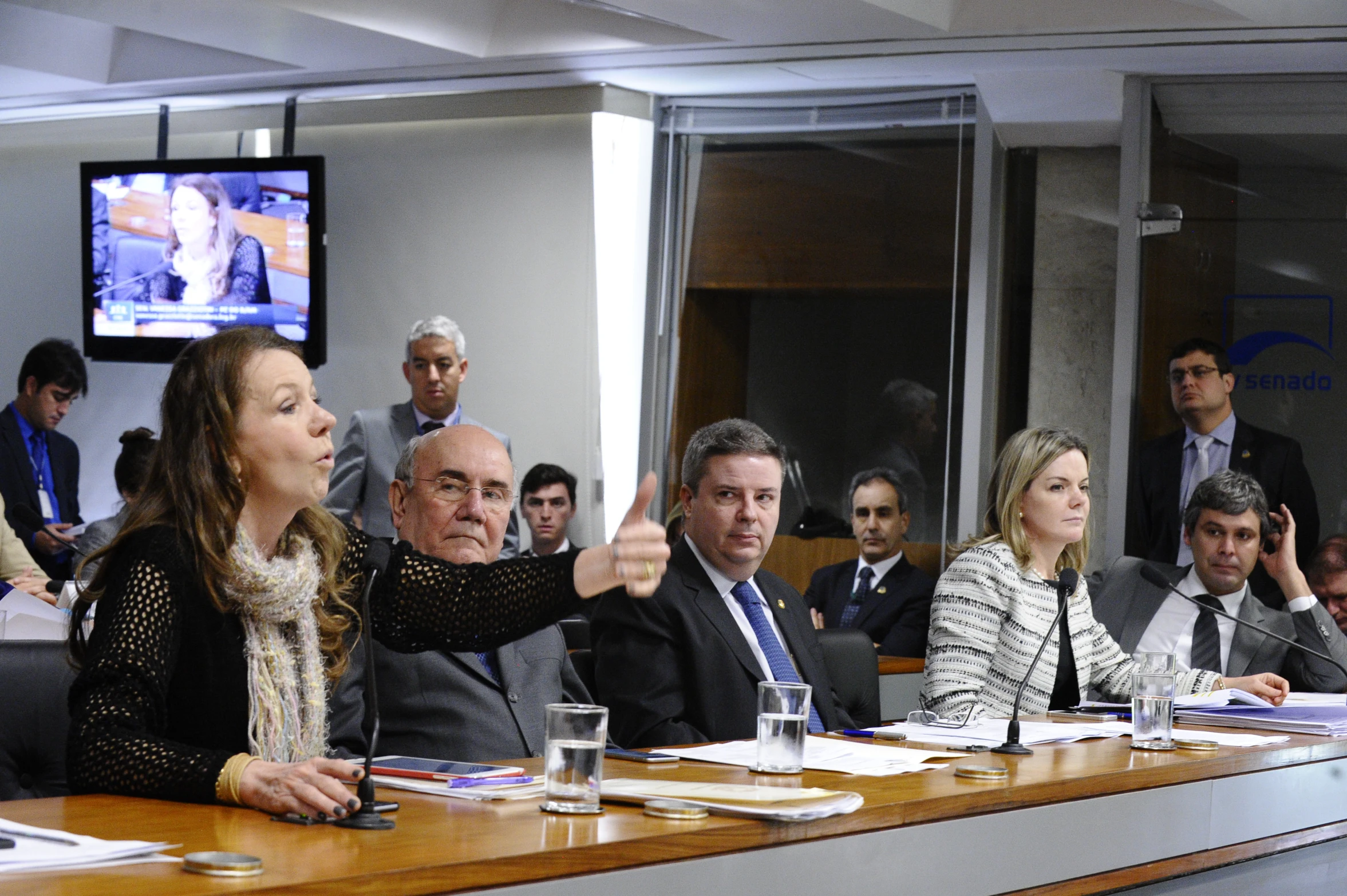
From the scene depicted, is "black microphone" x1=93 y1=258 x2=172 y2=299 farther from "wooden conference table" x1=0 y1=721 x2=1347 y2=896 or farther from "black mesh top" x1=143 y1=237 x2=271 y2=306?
"wooden conference table" x1=0 y1=721 x2=1347 y2=896

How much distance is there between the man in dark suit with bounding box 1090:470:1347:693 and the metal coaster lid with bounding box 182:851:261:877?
3.14 meters

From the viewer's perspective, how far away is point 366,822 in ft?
5.26

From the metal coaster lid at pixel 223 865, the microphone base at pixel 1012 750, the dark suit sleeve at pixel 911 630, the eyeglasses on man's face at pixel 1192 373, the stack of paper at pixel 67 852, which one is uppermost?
the eyeglasses on man's face at pixel 1192 373

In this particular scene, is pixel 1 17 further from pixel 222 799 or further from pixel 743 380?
pixel 222 799

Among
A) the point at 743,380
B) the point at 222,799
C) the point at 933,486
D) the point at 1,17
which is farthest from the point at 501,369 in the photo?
the point at 222,799

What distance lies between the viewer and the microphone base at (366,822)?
1597mm

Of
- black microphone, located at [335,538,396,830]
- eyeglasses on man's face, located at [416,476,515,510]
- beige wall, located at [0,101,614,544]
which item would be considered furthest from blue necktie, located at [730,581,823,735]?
beige wall, located at [0,101,614,544]

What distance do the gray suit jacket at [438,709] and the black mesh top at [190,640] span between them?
0.29 meters

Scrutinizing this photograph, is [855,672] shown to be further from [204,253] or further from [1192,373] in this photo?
[204,253]

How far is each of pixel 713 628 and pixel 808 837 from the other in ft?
3.73

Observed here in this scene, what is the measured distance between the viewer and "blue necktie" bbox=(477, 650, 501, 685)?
266 centimetres

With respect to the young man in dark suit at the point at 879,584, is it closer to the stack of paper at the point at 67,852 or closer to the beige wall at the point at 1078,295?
the beige wall at the point at 1078,295

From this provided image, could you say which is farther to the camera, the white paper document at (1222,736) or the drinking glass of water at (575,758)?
the white paper document at (1222,736)

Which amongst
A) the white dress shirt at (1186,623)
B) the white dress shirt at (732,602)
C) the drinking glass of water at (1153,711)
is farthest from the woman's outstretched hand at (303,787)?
the white dress shirt at (1186,623)
